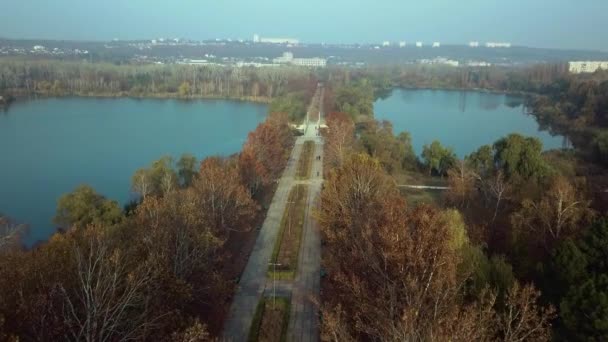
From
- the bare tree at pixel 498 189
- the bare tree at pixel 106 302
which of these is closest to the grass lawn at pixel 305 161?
the bare tree at pixel 498 189

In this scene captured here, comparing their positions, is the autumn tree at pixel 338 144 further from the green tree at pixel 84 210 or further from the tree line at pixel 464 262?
the green tree at pixel 84 210

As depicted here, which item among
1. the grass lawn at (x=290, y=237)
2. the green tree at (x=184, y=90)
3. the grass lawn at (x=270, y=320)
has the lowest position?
the grass lawn at (x=270, y=320)

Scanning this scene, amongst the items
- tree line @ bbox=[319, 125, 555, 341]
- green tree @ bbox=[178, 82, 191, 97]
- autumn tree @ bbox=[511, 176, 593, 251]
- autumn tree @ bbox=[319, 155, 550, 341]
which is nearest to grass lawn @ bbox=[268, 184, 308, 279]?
tree line @ bbox=[319, 125, 555, 341]

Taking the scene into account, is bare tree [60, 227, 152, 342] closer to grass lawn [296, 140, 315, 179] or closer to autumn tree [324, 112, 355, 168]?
autumn tree [324, 112, 355, 168]

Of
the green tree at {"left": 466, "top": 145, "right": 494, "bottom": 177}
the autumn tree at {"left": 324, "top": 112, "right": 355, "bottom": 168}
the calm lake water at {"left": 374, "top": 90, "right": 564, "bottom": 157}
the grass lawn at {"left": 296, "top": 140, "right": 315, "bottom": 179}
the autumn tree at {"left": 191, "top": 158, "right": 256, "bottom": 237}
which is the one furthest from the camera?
the calm lake water at {"left": 374, "top": 90, "right": 564, "bottom": 157}

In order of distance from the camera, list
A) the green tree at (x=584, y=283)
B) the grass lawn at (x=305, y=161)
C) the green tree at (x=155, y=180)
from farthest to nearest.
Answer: the grass lawn at (x=305, y=161), the green tree at (x=155, y=180), the green tree at (x=584, y=283)

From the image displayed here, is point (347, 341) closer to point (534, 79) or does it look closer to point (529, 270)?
point (529, 270)
